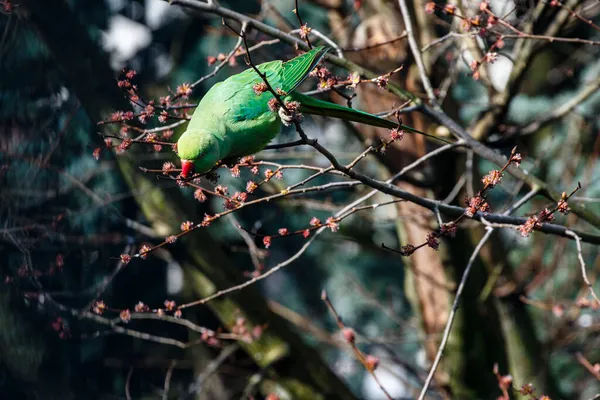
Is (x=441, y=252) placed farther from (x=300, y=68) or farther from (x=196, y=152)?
(x=196, y=152)

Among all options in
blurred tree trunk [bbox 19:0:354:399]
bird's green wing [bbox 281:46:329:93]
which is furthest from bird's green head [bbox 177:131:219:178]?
blurred tree trunk [bbox 19:0:354:399]

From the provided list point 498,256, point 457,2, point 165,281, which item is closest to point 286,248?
point 165,281

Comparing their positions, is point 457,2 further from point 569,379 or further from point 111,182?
point 569,379

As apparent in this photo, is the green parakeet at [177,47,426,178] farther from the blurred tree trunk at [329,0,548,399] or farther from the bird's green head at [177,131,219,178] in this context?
the blurred tree trunk at [329,0,548,399]

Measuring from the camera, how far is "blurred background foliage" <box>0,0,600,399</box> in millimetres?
2639

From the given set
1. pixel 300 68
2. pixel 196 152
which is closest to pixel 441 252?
pixel 300 68

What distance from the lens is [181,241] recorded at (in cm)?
388

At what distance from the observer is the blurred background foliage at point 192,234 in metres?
2.64

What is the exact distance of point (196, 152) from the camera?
2223 mm

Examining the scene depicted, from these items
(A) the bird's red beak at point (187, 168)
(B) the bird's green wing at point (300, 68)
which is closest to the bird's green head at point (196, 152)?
(A) the bird's red beak at point (187, 168)

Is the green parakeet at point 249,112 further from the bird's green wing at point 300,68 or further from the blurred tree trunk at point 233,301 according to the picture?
the blurred tree trunk at point 233,301

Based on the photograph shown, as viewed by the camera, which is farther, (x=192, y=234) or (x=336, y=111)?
(x=192, y=234)

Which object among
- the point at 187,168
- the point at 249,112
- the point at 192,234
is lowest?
the point at 192,234

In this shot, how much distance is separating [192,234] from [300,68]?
1.67 meters
